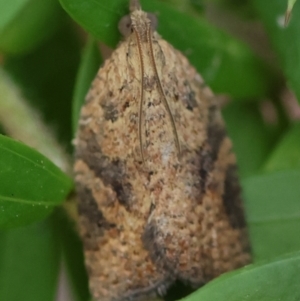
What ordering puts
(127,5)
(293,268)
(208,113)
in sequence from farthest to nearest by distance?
(208,113)
(127,5)
(293,268)

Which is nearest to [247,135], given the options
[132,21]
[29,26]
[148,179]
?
[148,179]

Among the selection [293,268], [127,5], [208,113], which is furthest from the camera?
[208,113]

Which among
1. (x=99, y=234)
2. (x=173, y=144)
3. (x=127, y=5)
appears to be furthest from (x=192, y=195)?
(x=127, y=5)

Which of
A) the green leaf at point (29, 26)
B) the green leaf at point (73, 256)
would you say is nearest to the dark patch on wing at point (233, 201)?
the green leaf at point (73, 256)

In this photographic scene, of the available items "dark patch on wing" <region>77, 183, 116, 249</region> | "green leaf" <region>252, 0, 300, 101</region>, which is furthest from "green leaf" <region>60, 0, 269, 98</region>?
"dark patch on wing" <region>77, 183, 116, 249</region>

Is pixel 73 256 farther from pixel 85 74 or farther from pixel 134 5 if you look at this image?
pixel 134 5

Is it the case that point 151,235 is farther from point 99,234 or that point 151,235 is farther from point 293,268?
point 293,268

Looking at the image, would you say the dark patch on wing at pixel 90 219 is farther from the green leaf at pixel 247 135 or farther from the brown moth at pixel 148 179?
the green leaf at pixel 247 135
